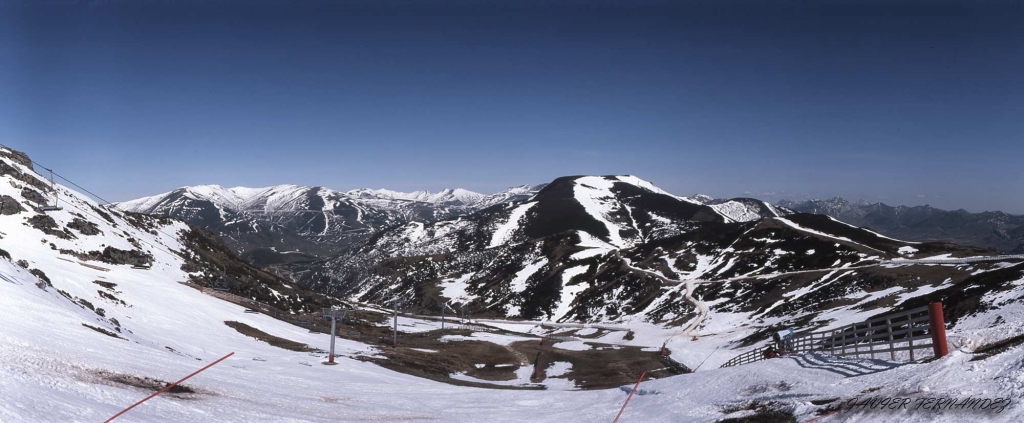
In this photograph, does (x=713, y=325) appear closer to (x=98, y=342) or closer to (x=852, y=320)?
(x=852, y=320)

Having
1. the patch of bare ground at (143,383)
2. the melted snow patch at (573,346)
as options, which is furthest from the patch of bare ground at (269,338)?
the melted snow patch at (573,346)

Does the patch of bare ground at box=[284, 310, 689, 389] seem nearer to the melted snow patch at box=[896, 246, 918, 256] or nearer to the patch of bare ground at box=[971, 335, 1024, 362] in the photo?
the patch of bare ground at box=[971, 335, 1024, 362]

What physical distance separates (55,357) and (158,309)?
3858 centimetres

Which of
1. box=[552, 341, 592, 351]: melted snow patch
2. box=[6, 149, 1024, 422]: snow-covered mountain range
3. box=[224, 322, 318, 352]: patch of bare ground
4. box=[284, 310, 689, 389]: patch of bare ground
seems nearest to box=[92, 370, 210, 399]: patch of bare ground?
box=[6, 149, 1024, 422]: snow-covered mountain range

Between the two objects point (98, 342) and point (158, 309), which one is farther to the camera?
point (158, 309)

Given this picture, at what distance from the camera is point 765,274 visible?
123 meters

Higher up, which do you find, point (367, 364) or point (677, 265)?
point (677, 265)

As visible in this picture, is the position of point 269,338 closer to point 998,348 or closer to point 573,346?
point 573,346

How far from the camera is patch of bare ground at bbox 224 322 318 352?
47.4m

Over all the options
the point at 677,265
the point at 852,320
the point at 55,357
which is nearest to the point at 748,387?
the point at 55,357

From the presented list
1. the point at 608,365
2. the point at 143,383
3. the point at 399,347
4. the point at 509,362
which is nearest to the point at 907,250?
the point at 608,365

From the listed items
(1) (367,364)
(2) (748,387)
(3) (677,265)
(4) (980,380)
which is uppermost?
(3) (677,265)

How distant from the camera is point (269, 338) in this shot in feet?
167

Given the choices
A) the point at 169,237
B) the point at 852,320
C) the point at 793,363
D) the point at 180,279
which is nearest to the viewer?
the point at 793,363
